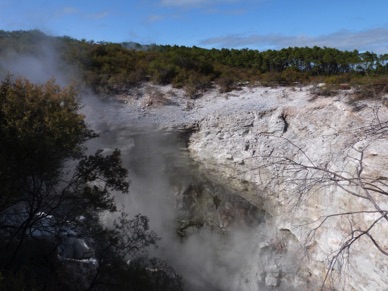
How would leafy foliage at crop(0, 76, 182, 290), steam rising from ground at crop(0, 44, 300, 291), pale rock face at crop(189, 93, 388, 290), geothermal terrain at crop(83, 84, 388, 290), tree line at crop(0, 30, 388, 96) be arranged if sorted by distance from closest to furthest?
leafy foliage at crop(0, 76, 182, 290), pale rock face at crop(189, 93, 388, 290), geothermal terrain at crop(83, 84, 388, 290), steam rising from ground at crop(0, 44, 300, 291), tree line at crop(0, 30, 388, 96)

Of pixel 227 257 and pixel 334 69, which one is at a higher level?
pixel 334 69

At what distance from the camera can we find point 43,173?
7.31 meters

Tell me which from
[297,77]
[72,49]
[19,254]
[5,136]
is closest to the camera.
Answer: [5,136]

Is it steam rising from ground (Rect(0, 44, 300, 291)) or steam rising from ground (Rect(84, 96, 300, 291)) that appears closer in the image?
steam rising from ground (Rect(84, 96, 300, 291))

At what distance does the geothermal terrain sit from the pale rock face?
4 centimetres

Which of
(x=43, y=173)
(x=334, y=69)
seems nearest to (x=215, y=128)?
(x=43, y=173)

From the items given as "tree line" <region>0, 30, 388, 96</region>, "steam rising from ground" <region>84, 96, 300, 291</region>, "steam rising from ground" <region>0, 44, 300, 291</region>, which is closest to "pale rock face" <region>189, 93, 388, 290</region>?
"steam rising from ground" <region>84, 96, 300, 291</region>

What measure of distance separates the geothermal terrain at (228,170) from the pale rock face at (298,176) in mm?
36

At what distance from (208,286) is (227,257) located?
3.72 feet

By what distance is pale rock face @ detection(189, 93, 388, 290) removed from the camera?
8.66 metres

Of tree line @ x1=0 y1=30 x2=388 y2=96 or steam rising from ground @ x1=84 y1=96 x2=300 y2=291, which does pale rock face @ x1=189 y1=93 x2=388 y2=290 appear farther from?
tree line @ x1=0 y1=30 x2=388 y2=96

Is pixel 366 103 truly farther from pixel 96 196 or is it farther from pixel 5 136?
pixel 5 136

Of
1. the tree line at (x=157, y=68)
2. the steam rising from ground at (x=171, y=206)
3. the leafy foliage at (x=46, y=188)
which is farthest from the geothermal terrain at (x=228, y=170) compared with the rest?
the leafy foliage at (x=46, y=188)

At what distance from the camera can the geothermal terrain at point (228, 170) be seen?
34.9 feet
